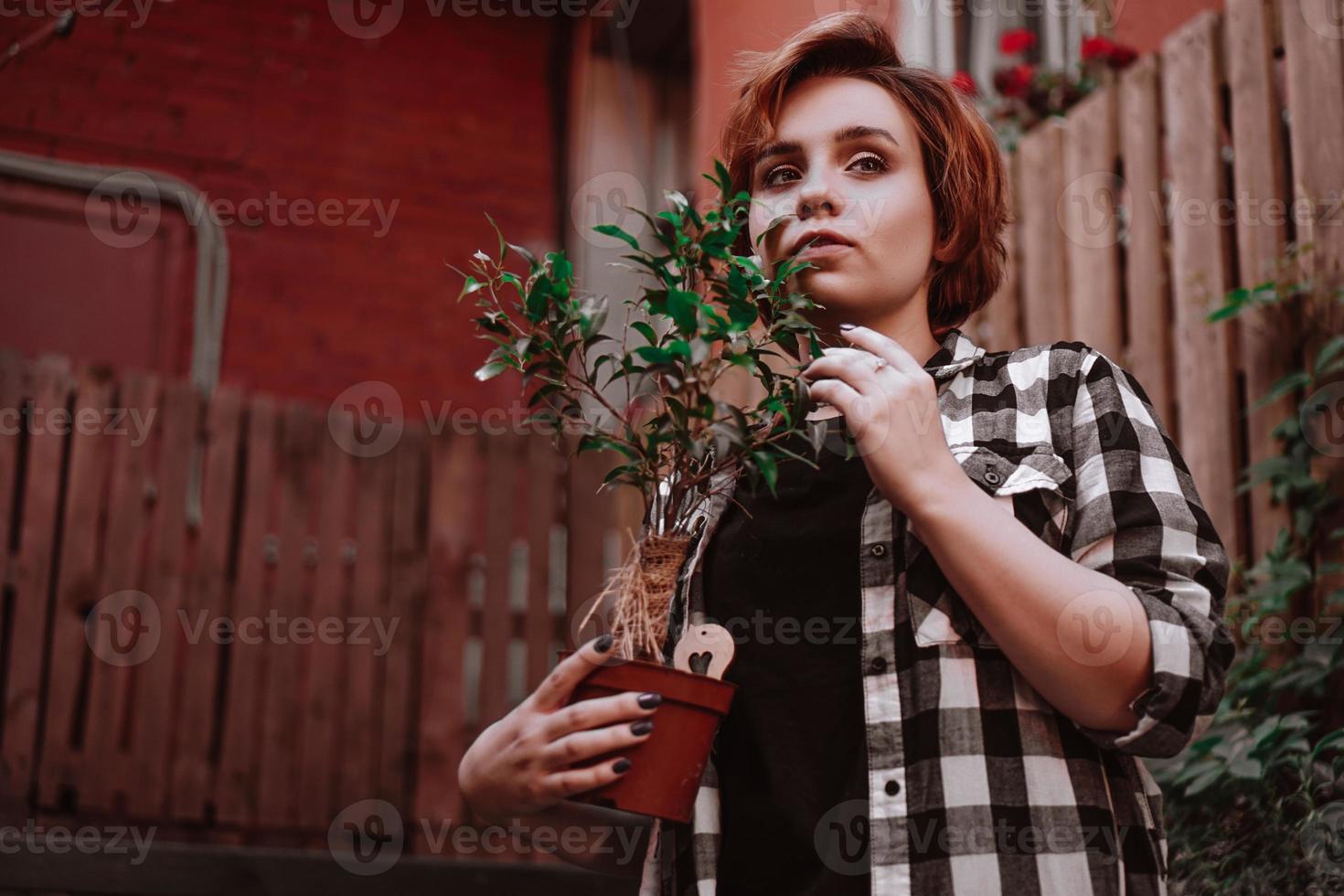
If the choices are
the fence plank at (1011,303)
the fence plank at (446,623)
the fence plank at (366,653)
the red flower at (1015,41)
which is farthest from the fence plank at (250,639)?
the red flower at (1015,41)

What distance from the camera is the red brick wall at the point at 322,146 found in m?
7.49

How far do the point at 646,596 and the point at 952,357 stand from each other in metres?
0.61

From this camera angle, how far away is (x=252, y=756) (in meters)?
5.20

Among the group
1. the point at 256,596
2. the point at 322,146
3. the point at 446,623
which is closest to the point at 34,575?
the point at 256,596

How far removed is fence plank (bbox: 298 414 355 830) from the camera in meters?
5.25

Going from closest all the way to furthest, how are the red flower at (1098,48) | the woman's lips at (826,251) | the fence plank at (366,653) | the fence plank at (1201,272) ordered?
the woman's lips at (826,251), the fence plank at (1201,272), the red flower at (1098,48), the fence plank at (366,653)

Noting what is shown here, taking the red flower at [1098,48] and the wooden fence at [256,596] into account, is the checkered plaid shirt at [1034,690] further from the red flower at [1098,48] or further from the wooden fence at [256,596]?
the wooden fence at [256,596]

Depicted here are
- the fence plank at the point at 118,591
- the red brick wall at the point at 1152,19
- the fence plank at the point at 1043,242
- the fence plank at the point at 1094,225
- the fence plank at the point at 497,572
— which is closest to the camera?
the fence plank at the point at 1094,225

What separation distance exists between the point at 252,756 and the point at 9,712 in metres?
0.92

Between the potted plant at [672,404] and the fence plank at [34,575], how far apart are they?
385 centimetres

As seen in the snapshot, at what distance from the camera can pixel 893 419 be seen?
5.11ft

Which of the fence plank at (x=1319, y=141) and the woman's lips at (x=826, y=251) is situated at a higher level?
the fence plank at (x=1319, y=141)

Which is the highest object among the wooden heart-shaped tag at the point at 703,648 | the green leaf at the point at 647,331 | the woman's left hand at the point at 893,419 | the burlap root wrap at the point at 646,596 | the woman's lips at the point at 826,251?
the woman's lips at the point at 826,251

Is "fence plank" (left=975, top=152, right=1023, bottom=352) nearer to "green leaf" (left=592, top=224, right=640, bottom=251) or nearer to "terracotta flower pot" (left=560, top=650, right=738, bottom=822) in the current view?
"green leaf" (left=592, top=224, right=640, bottom=251)
